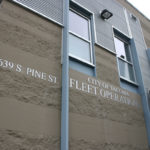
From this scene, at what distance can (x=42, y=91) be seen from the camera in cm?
422

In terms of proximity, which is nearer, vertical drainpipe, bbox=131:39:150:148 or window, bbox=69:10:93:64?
window, bbox=69:10:93:64

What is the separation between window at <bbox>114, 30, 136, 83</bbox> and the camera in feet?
23.5

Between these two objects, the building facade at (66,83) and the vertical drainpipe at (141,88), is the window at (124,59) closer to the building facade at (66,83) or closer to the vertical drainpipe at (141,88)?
the building facade at (66,83)

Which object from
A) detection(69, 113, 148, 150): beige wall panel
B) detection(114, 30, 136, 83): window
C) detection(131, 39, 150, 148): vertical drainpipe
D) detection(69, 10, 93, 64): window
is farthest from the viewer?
detection(114, 30, 136, 83): window

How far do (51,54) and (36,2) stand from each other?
5.28 feet

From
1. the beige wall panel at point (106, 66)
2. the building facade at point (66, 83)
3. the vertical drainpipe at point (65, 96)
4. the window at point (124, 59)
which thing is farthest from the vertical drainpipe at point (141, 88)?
the vertical drainpipe at point (65, 96)

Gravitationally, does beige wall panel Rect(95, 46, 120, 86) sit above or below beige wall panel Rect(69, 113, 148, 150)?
above

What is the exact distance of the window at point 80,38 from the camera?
5684 millimetres

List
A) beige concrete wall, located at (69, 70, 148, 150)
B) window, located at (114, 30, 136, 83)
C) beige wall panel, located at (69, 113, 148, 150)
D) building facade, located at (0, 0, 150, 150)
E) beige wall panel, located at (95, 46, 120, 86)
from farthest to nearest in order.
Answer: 1. window, located at (114, 30, 136, 83)
2. beige wall panel, located at (95, 46, 120, 86)
3. beige concrete wall, located at (69, 70, 148, 150)
4. beige wall panel, located at (69, 113, 148, 150)
5. building facade, located at (0, 0, 150, 150)

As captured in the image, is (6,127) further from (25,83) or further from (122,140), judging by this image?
(122,140)

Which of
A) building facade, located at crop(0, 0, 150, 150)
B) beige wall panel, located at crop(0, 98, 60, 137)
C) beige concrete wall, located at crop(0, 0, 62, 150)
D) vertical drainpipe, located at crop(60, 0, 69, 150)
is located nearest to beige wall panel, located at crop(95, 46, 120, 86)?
building facade, located at crop(0, 0, 150, 150)

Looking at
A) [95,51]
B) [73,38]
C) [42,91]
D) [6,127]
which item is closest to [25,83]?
[42,91]

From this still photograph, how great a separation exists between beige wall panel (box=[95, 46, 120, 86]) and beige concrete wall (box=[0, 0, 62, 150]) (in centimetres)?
152

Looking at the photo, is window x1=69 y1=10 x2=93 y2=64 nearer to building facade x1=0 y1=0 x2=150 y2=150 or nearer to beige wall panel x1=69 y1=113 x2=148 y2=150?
building facade x1=0 y1=0 x2=150 y2=150
